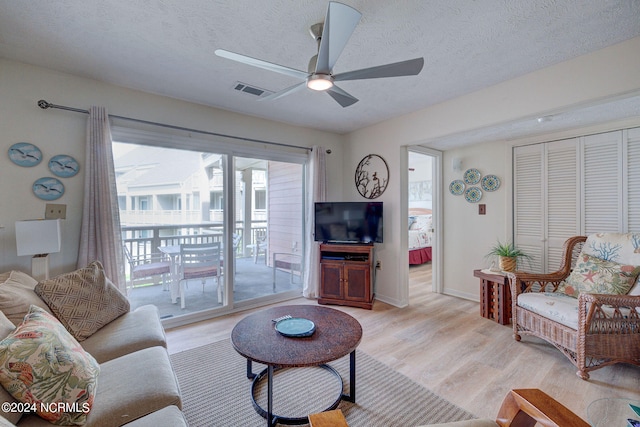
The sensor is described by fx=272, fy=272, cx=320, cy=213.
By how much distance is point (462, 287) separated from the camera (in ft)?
13.3

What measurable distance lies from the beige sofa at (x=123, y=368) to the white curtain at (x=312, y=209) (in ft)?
7.26

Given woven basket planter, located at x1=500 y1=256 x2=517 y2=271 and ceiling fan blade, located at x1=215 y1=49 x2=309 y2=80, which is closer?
ceiling fan blade, located at x1=215 y1=49 x2=309 y2=80

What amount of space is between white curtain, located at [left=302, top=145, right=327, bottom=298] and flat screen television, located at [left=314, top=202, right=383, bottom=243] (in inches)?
5.7

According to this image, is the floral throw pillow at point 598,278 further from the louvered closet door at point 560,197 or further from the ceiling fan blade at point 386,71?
the ceiling fan blade at point 386,71

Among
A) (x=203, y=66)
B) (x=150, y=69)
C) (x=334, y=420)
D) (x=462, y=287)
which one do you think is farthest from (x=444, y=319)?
(x=150, y=69)

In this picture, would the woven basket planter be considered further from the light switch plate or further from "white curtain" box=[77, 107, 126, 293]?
the light switch plate

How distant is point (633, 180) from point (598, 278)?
1220 millimetres

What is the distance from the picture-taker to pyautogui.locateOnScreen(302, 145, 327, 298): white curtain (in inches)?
156

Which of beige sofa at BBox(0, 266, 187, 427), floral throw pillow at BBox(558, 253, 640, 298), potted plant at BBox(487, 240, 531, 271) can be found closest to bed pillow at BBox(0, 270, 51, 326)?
beige sofa at BBox(0, 266, 187, 427)

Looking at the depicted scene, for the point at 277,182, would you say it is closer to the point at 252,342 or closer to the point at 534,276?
the point at 252,342

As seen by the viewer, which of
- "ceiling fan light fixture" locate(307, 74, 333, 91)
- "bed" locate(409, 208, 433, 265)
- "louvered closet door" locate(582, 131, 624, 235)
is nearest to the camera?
"ceiling fan light fixture" locate(307, 74, 333, 91)

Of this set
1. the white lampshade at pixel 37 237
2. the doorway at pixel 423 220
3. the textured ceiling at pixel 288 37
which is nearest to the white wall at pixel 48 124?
the textured ceiling at pixel 288 37

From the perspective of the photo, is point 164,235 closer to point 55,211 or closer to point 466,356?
point 55,211

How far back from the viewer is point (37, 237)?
6.77 feet
